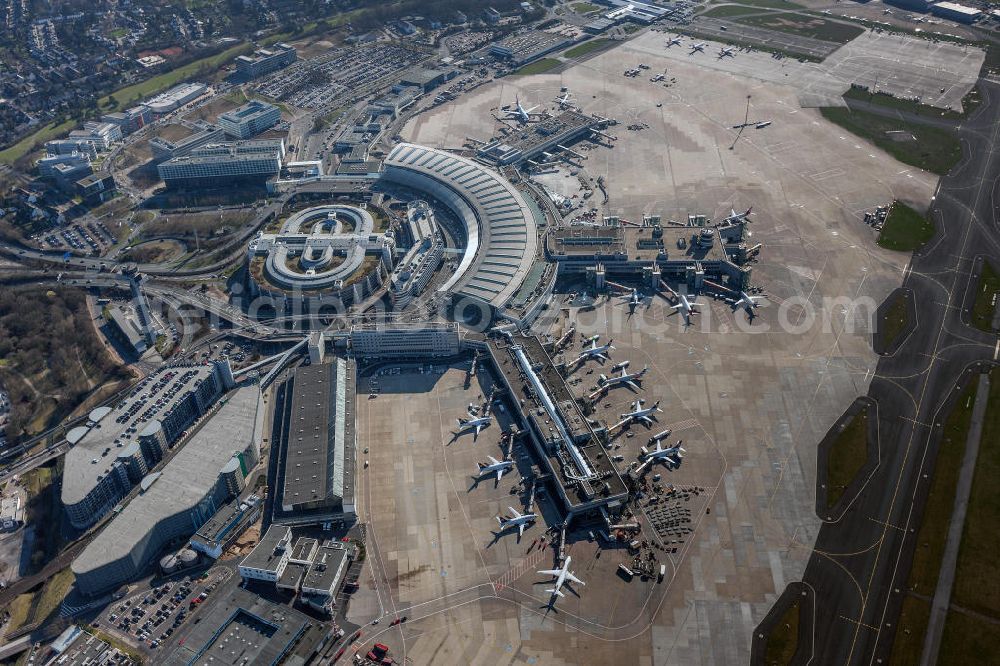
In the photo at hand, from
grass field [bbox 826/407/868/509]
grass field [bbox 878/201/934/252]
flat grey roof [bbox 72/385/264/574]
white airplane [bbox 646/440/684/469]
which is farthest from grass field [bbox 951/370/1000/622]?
flat grey roof [bbox 72/385/264/574]

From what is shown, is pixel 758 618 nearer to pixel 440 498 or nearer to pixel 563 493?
pixel 563 493

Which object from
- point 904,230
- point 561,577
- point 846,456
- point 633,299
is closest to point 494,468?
point 561,577

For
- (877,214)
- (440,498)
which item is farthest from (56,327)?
(877,214)

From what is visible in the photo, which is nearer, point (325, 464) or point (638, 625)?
point (638, 625)

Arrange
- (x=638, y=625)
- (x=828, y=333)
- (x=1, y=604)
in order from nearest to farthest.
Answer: (x=638, y=625) → (x=1, y=604) → (x=828, y=333)

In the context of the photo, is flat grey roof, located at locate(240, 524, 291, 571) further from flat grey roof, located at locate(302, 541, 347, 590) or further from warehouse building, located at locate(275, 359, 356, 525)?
flat grey roof, located at locate(302, 541, 347, 590)

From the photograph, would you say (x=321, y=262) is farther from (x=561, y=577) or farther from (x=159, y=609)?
(x=561, y=577)
